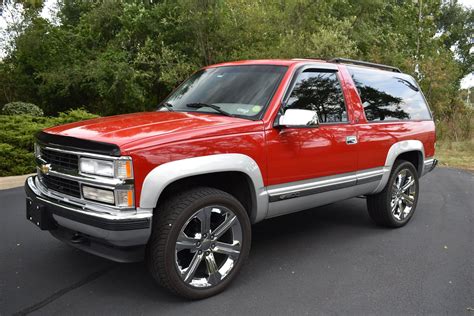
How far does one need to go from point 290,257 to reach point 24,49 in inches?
663

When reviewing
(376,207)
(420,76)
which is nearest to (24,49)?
(420,76)

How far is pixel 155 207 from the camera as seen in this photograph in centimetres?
314

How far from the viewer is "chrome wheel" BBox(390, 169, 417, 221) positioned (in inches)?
206

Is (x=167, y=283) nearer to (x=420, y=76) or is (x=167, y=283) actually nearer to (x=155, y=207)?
(x=155, y=207)

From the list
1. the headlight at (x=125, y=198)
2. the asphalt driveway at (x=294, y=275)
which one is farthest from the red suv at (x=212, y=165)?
the asphalt driveway at (x=294, y=275)

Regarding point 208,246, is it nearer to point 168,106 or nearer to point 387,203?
point 168,106

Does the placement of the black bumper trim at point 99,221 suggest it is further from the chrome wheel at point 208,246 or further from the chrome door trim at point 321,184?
the chrome door trim at point 321,184

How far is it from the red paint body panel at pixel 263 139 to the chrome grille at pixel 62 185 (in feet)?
1.17

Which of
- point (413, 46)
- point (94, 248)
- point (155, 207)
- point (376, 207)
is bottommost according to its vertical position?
point (376, 207)

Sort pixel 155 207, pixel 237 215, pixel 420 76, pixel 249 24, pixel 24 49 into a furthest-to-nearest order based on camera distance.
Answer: pixel 24 49, pixel 420 76, pixel 249 24, pixel 237 215, pixel 155 207

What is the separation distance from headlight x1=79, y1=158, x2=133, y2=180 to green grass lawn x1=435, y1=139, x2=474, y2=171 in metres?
9.47

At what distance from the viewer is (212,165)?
3.26m

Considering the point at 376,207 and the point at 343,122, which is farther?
the point at 376,207

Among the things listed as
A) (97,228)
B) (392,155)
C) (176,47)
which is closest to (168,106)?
(97,228)
